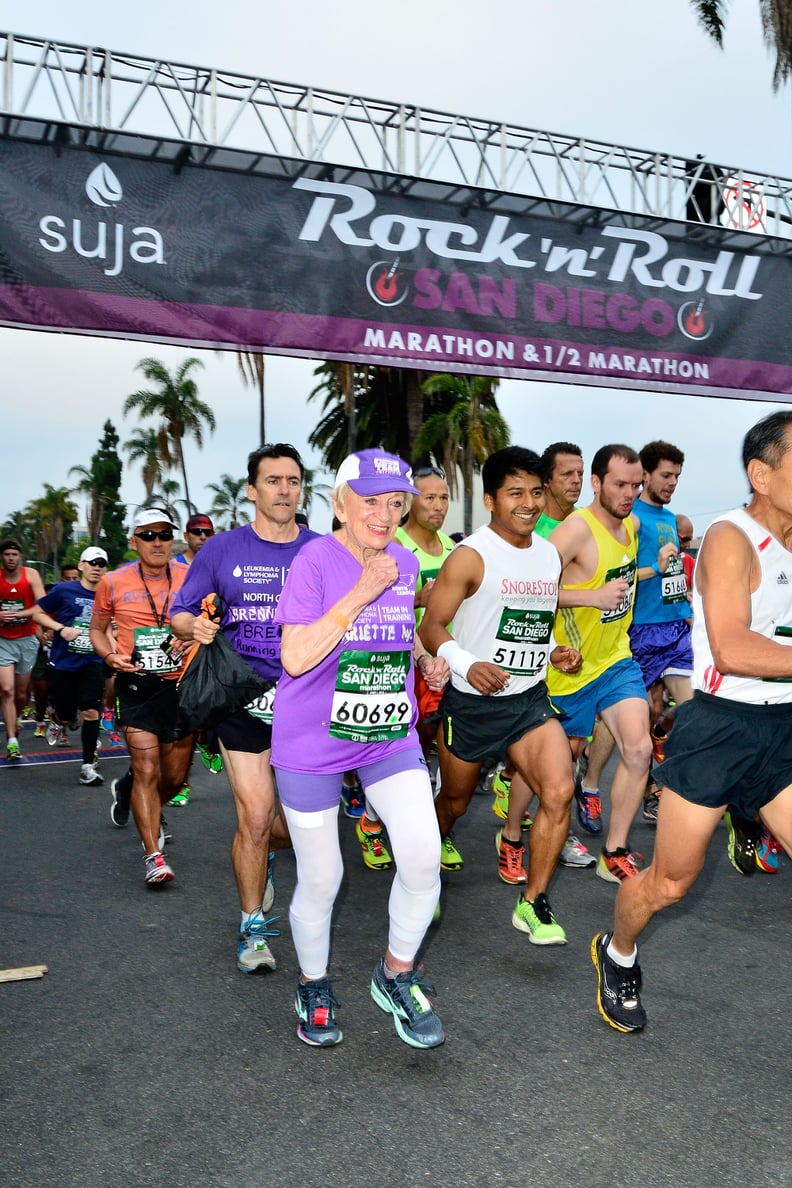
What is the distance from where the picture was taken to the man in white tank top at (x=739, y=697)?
3.38m

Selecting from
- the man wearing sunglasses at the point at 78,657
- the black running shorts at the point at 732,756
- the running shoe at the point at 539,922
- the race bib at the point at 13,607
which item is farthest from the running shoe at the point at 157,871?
the race bib at the point at 13,607

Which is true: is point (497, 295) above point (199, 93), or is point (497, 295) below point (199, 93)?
below

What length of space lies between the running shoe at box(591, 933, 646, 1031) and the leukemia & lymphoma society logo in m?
6.47

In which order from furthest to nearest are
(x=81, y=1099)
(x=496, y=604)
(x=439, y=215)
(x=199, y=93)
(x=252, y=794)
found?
(x=439, y=215), (x=199, y=93), (x=496, y=604), (x=252, y=794), (x=81, y=1099)

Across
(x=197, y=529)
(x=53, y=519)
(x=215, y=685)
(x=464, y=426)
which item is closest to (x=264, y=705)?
(x=215, y=685)

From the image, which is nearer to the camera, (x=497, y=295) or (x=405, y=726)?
(x=405, y=726)

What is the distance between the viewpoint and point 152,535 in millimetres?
6500

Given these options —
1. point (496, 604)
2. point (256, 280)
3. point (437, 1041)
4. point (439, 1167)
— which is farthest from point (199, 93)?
point (439, 1167)

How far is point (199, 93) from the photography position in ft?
28.4

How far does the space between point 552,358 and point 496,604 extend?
5347mm

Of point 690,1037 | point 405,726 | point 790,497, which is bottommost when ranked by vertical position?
point 690,1037

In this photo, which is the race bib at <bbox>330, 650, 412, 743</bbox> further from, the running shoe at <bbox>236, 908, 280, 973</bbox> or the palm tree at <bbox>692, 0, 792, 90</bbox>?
the palm tree at <bbox>692, 0, 792, 90</bbox>

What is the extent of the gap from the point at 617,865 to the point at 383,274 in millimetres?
5450

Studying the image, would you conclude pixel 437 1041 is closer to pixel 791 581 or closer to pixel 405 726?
pixel 405 726
